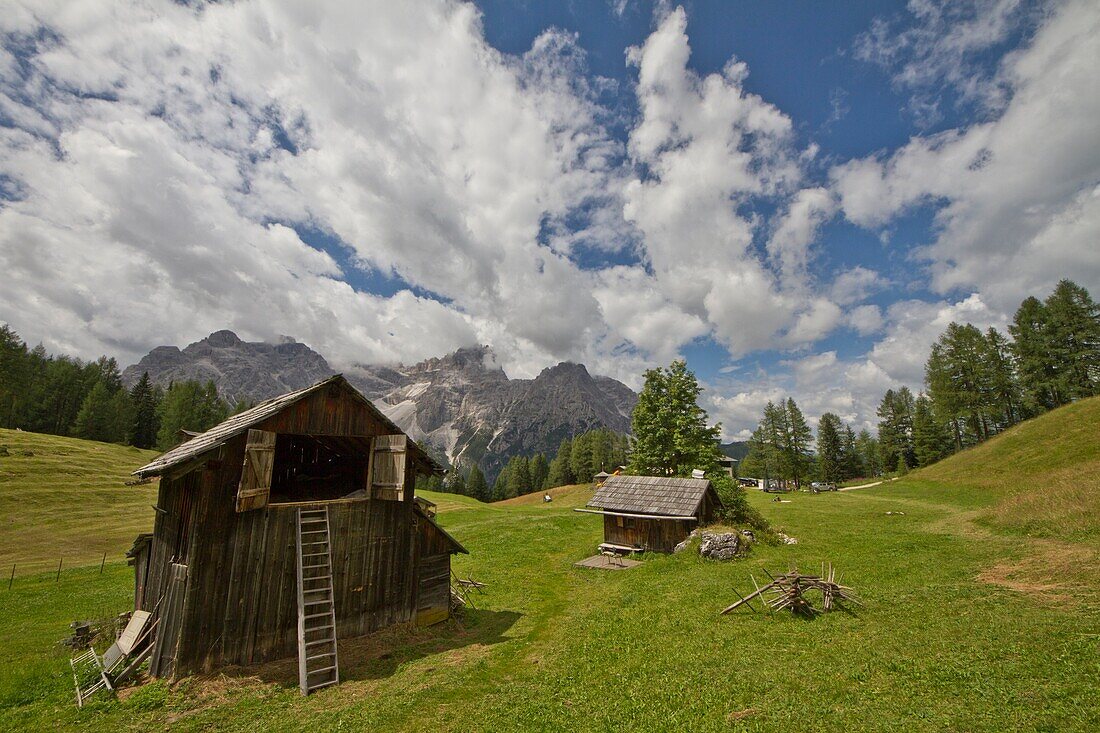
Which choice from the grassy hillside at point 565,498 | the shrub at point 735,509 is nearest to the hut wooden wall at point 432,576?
the shrub at point 735,509

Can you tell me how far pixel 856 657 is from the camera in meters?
12.3

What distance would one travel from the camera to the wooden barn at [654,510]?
3159 centimetres

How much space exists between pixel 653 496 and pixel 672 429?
52.9 ft

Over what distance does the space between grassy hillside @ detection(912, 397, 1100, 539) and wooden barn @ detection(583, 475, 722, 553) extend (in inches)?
667

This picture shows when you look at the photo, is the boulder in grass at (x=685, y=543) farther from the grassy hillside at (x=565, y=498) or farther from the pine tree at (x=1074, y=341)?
the pine tree at (x=1074, y=341)

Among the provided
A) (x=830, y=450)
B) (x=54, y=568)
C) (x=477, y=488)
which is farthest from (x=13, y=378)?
(x=830, y=450)

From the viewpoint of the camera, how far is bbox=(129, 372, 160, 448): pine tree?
92.6 m

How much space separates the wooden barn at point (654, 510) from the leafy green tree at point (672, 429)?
41.2 ft

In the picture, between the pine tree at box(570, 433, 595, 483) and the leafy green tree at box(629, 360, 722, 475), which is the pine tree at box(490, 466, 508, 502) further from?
the leafy green tree at box(629, 360, 722, 475)

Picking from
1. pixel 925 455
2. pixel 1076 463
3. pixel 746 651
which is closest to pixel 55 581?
pixel 746 651

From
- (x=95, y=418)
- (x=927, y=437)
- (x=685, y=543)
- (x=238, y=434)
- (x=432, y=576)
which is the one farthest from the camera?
(x=95, y=418)

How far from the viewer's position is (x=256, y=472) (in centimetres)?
1412

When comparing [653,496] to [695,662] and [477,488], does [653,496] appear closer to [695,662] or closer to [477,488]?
[695,662]

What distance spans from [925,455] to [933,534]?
64.2 meters
